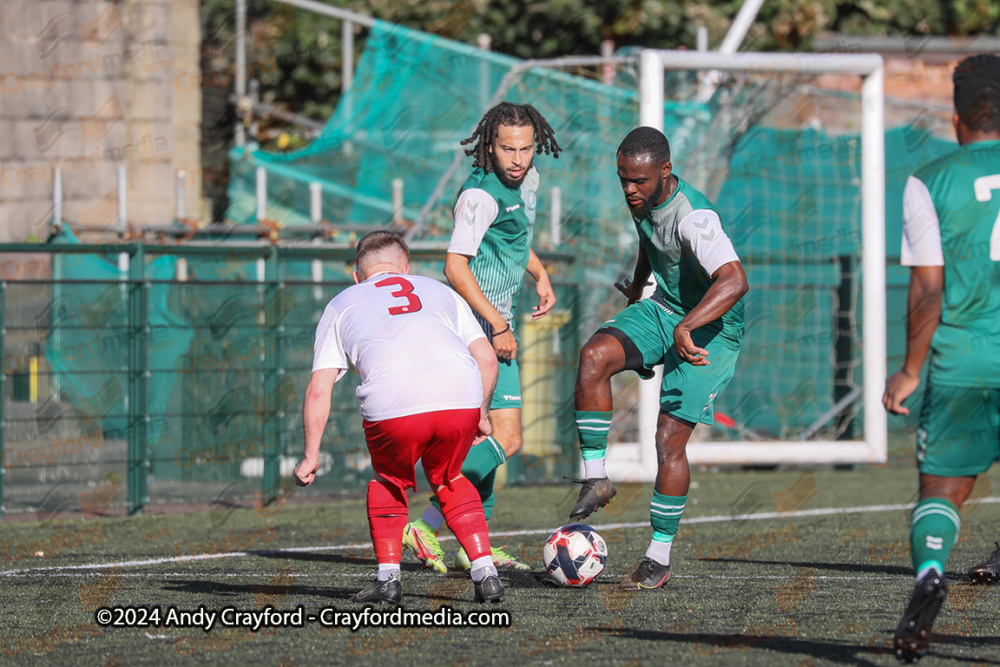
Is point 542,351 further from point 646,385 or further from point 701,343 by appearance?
point 701,343

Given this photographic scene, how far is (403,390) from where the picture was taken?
504 centimetres

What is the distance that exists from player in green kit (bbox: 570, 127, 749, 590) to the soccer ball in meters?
0.19

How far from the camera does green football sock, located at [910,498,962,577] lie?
420 centimetres

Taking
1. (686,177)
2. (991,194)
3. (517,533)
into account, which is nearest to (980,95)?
(991,194)

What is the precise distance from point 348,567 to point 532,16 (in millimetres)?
14991

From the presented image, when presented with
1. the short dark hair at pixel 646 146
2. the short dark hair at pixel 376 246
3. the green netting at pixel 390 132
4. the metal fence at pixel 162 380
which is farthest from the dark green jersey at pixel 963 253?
the green netting at pixel 390 132

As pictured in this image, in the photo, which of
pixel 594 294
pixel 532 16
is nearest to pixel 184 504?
pixel 594 294

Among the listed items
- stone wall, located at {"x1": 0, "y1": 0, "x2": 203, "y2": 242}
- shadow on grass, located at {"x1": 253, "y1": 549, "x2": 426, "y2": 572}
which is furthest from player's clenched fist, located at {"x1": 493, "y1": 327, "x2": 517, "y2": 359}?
stone wall, located at {"x1": 0, "y1": 0, "x2": 203, "y2": 242}

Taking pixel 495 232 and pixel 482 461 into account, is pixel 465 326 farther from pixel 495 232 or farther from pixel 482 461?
pixel 482 461

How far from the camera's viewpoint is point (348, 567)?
273 inches

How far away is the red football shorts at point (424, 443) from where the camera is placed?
5.07m

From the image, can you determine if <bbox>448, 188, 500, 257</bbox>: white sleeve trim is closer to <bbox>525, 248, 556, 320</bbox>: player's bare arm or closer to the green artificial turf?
<bbox>525, 248, 556, 320</bbox>: player's bare arm

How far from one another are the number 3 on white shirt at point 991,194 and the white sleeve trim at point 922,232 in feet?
0.52

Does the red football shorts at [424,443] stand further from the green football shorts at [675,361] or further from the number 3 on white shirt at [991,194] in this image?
the number 3 on white shirt at [991,194]
